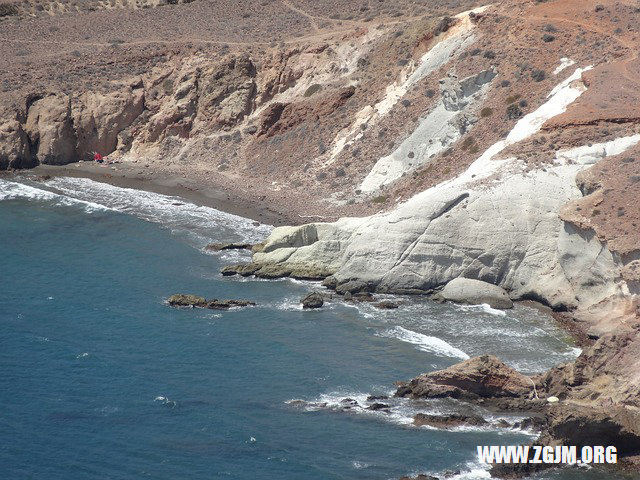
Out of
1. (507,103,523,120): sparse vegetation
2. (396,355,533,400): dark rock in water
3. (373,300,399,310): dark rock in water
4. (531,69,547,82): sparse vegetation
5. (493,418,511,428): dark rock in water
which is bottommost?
(493,418,511,428): dark rock in water

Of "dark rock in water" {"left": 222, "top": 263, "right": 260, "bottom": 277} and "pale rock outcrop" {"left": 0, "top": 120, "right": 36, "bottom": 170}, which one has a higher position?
"pale rock outcrop" {"left": 0, "top": 120, "right": 36, "bottom": 170}

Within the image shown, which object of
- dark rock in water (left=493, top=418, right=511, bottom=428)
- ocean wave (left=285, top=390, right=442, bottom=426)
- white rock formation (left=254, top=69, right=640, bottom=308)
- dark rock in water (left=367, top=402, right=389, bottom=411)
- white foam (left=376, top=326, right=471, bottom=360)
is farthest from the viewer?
white rock formation (left=254, top=69, right=640, bottom=308)

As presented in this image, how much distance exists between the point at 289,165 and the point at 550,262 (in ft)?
81.7

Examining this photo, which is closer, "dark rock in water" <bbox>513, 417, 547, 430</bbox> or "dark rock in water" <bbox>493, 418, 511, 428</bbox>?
"dark rock in water" <bbox>513, 417, 547, 430</bbox>

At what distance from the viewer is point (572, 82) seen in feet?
191

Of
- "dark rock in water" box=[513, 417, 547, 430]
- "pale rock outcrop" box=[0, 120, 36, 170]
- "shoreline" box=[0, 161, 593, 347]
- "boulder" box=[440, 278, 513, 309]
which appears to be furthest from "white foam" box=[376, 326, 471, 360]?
"pale rock outcrop" box=[0, 120, 36, 170]

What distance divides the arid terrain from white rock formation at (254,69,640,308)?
0.10 metres

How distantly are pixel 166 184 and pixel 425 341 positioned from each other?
102ft

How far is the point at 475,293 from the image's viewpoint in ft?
161

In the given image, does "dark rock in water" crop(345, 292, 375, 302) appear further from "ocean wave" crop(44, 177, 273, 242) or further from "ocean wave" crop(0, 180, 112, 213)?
"ocean wave" crop(0, 180, 112, 213)

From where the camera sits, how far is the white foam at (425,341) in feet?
141

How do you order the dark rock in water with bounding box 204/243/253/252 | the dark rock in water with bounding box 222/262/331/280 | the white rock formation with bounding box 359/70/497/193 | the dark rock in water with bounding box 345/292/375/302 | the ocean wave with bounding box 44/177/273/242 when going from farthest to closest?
the white rock formation with bounding box 359/70/497/193 < the ocean wave with bounding box 44/177/273/242 < the dark rock in water with bounding box 204/243/253/252 < the dark rock in water with bounding box 222/262/331/280 < the dark rock in water with bounding box 345/292/375/302

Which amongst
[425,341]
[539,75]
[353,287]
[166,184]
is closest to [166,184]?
[166,184]

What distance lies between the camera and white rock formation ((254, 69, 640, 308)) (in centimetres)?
4925
